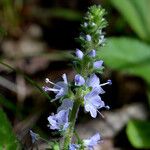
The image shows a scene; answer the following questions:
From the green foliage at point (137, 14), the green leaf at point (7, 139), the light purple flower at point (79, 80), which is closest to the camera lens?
the light purple flower at point (79, 80)

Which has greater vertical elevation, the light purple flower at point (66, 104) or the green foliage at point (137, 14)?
the green foliage at point (137, 14)

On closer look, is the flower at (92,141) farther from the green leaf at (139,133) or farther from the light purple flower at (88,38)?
the green leaf at (139,133)

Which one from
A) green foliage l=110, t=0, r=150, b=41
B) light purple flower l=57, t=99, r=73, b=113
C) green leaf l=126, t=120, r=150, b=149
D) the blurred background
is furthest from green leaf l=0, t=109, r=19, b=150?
green foliage l=110, t=0, r=150, b=41

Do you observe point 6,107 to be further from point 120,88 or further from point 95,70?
point 95,70

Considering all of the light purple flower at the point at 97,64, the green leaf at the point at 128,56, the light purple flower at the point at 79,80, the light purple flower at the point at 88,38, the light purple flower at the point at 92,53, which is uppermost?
the green leaf at the point at 128,56

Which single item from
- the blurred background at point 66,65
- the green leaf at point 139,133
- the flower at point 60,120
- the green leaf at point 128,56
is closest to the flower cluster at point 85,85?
the flower at point 60,120

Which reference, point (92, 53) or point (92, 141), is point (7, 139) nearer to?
point (92, 141)

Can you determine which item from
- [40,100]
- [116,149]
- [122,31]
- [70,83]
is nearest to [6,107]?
[40,100]

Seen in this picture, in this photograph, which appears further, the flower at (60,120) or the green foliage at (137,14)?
the green foliage at (137,14)
